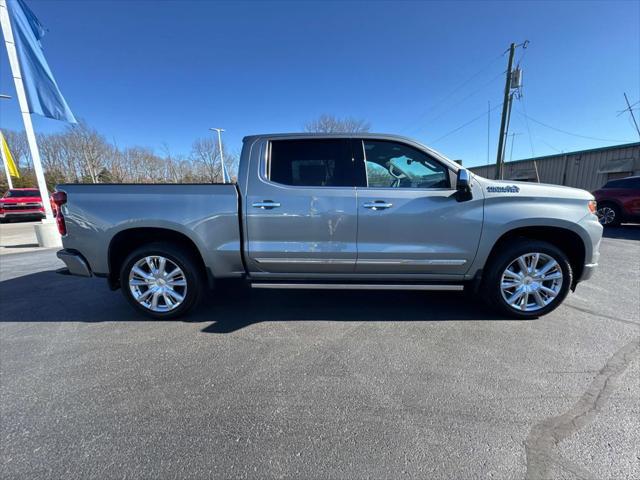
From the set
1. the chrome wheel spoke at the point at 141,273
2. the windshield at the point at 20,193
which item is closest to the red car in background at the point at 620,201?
the chrome wheel spoke at the point at 141,273

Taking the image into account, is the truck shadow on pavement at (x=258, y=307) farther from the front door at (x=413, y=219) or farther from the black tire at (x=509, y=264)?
the front door at (x=413, y=219)

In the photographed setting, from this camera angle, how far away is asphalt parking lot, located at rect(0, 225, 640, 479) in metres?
1.58

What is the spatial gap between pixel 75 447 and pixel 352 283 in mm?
2449

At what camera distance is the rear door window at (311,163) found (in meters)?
3.09

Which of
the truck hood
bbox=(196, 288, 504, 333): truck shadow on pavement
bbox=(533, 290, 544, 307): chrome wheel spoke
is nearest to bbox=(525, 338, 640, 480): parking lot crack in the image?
bbox=(533, 290, 544, 307): chrome wheel spoke

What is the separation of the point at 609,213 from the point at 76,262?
46.8ft

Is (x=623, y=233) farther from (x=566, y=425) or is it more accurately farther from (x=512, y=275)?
(x=566, y=425)

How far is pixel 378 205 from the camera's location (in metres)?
2.95

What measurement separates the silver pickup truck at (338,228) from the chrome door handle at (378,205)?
0.01 metres

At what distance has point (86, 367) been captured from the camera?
7.94 feet

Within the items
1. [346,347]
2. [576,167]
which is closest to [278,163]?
[346,347]

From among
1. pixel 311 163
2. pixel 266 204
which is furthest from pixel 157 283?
pixel 311 163

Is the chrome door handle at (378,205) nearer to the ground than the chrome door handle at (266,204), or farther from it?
nearer to the ground

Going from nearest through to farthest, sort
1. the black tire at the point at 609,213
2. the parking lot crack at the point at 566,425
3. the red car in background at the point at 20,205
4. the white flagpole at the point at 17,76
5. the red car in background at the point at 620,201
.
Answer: the parking lot crack at the point at 566,425, the white flagpole at the point at 17,76, the red car in background at the point at 620,201, the black tire at the point at 609,213, the red car in background at the point at 20,205
